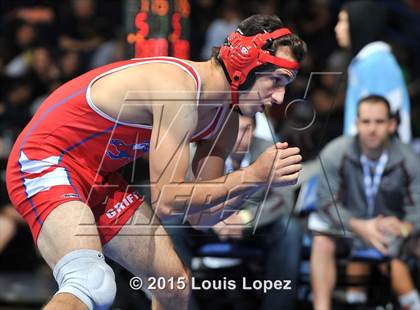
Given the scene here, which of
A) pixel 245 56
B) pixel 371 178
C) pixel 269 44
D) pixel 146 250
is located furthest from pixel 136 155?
pixel 371 178

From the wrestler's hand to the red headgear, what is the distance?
385mm

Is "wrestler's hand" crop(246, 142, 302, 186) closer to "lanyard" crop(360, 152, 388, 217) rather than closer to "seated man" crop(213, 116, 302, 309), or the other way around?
"seated man" crop(213, 116, 302, 309)

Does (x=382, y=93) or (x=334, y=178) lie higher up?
(x=382, y=93)

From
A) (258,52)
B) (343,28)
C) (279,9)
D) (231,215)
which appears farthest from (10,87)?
(258,52)

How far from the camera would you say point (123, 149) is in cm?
500

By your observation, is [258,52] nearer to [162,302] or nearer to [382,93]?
[162,302]

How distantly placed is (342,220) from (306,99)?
3.77 feet

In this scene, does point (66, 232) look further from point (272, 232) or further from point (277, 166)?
point (272, 232)

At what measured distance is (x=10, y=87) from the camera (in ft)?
31.1

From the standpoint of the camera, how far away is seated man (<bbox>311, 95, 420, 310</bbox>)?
6734mm

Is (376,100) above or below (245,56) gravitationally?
below

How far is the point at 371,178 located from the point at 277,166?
218 centimetres

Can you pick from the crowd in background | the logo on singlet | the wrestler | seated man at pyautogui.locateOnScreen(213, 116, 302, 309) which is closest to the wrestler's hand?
the wrestler

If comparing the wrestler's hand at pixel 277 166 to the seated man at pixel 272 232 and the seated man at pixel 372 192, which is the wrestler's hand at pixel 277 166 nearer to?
the seated man at pixel 272 232
